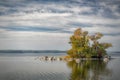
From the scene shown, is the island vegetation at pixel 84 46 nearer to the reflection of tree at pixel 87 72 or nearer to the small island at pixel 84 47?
the small island at pixel 84 47

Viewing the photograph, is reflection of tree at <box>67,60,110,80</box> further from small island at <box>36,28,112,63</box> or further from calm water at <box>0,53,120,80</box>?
small island at <box>36,28,112,63</box>

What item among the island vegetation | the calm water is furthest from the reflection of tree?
the island vegetation

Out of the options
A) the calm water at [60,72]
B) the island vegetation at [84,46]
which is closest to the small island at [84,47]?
the island vegetation at [84,46]

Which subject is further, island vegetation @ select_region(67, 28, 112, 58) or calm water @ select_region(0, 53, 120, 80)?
island vegetation @ select_region(67, 28, 112, 58)

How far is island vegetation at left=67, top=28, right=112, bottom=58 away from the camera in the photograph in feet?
132

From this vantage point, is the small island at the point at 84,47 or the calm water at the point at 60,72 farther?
the small island at the point at 84,47

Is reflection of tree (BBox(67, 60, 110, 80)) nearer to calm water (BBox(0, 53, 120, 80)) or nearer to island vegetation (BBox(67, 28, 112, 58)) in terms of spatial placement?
calm water (BBox(0, 53, 120, 80))

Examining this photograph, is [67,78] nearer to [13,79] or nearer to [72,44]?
[13,79]

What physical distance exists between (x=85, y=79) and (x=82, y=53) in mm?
21622

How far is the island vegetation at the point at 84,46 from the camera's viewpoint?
40.1 m

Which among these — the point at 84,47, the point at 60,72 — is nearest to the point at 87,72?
the point at 60,72

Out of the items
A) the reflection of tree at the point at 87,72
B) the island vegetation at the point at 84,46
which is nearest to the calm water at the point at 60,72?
the reflection of tree at the point at 87,72

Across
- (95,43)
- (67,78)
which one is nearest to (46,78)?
(67,78)

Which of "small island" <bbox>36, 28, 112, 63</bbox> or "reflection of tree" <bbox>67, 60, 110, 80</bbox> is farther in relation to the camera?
"small island" <bbox>36, 28, 112, 63</bbox>
